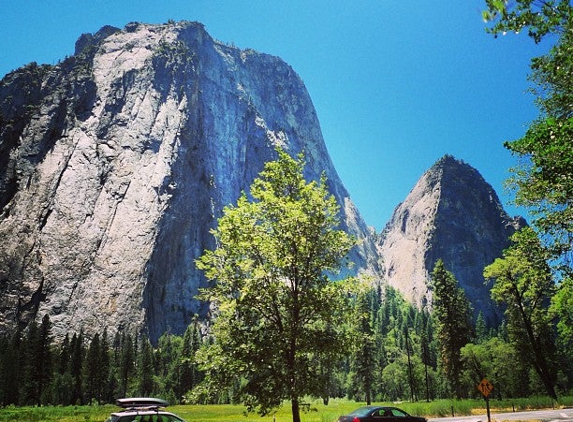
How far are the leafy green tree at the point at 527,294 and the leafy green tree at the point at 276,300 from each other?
8.40 meters

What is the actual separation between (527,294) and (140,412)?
3963cm

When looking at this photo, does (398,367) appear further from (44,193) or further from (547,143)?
(44,193)

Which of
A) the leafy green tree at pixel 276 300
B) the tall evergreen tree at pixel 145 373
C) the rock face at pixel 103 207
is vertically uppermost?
the rock face at pixel 103 207

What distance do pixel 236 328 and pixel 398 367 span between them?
370 feet

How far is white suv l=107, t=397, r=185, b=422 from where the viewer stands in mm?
13664

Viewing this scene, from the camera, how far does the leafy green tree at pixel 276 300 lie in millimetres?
15805

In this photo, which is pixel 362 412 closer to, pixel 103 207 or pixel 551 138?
pixel 551 138

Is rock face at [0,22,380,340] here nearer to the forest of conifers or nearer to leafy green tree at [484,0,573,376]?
the forest of conifers

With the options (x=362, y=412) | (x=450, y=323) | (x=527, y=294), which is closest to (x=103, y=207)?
(x=450, y=323)

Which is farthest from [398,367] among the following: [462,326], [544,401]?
[544,401]

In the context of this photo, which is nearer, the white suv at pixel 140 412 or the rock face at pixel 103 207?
the white suv at pixel 140 412

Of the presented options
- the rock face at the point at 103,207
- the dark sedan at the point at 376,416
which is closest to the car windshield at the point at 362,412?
the dark sedan at the point at 376,416

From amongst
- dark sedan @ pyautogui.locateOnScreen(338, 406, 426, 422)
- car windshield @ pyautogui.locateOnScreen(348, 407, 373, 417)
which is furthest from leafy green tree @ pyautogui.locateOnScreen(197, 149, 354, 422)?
car windshield @ pyautogui.locateOnScreen(348, 407, 373, 417)

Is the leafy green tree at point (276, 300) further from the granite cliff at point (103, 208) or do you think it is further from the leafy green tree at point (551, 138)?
the granite cliff at point (103, 208)
